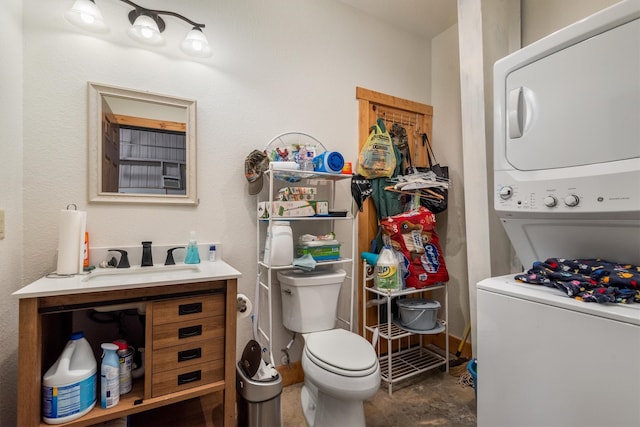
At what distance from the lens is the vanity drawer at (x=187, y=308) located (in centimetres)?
129

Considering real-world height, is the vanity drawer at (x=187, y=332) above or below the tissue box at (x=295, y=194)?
below

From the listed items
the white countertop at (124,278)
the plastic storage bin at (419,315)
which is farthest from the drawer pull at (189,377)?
the plastic storage bin at (419,315)

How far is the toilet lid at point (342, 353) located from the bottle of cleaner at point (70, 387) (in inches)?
37.6

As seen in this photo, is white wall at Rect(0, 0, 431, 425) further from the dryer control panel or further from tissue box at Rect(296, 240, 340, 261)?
the dryer control panel

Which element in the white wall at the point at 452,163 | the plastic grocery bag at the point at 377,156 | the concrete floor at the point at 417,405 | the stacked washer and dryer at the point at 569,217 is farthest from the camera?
the white wall at the point at 452,163

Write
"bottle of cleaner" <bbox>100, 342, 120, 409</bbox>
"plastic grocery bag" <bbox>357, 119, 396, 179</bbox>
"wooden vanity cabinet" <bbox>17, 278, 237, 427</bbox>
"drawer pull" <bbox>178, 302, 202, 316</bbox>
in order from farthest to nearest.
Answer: "plastic grocery bag" <bbox>357, 119, 396, 179</bbox>, "drawer pull" <bbox>178, 302, 202, 316</bbox>, "bottle of cleaner" <bbox>100, 342, 120, 409</bbox>, "wooden vanity cabinet" <bbox>17, 278, 237, 427</bbox>

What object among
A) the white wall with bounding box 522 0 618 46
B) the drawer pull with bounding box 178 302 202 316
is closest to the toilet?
the drawer pull with bounding box 178 302 202 316

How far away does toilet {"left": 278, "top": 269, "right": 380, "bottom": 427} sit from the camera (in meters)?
1.41

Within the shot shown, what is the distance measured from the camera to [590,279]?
984 millimetres

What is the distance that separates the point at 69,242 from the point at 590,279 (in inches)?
82.7

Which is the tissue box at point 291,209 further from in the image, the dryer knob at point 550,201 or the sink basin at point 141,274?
the dryer knob at point 550,201

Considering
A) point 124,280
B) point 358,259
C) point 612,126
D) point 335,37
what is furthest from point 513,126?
point 124,280

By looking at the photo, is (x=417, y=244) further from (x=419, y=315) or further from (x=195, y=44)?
(x=195, y=44)

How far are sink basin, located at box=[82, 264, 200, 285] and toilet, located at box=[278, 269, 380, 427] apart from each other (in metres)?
0.62
